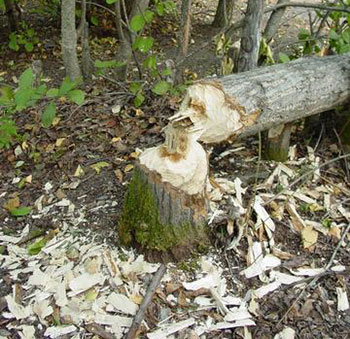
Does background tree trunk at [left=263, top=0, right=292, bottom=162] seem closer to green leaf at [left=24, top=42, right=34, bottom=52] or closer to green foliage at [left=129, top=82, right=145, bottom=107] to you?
green foliage at [left=129, top=82, right=145, bottom=107]

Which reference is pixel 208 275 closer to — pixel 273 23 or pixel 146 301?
pixel 146 301

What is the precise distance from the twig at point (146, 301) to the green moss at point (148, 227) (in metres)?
0.11

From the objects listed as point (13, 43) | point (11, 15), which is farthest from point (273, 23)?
point (11, 15)

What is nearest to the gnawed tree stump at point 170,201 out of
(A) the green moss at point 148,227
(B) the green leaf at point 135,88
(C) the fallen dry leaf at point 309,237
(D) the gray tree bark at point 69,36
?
(A) the green moss at point 148,227

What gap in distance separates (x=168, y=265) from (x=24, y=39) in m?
3.74

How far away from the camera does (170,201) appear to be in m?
2.07

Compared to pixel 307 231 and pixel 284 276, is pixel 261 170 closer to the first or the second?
pixel 307 231

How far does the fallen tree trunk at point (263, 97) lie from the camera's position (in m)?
2.26

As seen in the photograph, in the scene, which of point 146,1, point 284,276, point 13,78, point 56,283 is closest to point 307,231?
point 284,276

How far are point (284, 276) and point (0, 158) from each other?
2027 mm

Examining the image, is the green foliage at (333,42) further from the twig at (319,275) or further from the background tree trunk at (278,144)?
the twig at (319,275)

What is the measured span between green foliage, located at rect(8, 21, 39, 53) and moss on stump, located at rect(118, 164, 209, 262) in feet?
11.0

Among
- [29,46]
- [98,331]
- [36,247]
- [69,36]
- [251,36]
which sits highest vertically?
[251,36]

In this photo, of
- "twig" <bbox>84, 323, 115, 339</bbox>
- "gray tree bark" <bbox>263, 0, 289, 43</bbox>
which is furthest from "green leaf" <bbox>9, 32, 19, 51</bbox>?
"twig" <bbox>84, 323, 115, 339</bbox>
